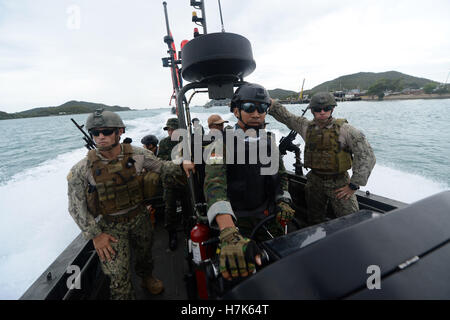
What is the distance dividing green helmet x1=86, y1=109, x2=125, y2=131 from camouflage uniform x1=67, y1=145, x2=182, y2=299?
0.86 feet

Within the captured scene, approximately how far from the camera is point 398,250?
895 millimetres

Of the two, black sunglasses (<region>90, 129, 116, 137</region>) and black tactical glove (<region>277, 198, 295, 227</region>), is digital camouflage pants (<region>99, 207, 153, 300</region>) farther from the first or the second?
black tactical glove (<region>277, 198, 295, 227</region>)

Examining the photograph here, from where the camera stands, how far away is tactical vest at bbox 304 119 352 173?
253 cm

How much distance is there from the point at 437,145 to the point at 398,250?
1245 centimetres

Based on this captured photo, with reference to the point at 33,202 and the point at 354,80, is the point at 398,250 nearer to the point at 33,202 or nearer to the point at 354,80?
the point at 33,202

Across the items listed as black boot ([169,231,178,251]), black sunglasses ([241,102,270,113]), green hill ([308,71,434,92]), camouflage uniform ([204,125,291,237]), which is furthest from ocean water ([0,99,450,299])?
green hill ([308,71,434,92])

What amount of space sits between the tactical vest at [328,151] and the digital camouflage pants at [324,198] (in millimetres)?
160

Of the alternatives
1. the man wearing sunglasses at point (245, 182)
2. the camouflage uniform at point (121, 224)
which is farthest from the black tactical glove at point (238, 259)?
the camouflage uniform at point (121, 224)

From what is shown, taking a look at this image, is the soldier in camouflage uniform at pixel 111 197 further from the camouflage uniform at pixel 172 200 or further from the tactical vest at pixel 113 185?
the camouflage uniform at pixel 172 200

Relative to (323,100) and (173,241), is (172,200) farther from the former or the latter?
(323,100)

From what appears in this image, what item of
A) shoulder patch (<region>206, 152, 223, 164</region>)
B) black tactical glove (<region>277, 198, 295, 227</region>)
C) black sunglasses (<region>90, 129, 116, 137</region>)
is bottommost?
black tactical glove (<region>277, 198, 295, 227</region>)

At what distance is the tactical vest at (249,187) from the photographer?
5.41 feet

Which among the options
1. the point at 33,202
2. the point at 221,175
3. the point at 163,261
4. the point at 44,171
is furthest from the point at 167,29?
the point at 44,171

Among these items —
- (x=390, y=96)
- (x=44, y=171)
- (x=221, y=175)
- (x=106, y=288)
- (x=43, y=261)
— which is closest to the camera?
(x=221, y=175)
